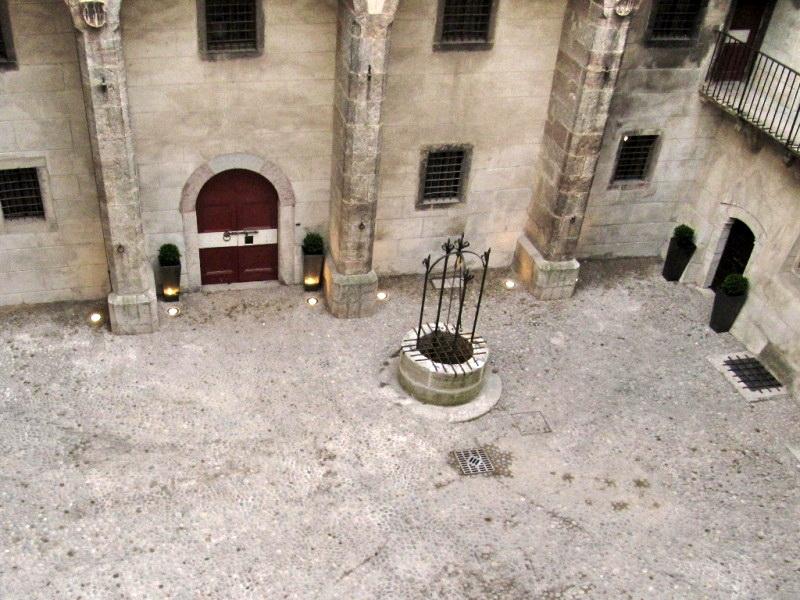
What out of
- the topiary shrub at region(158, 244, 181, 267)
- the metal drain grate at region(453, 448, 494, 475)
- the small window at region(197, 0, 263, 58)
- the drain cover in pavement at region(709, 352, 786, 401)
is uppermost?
the small window at region(197, 0, 263, 58)

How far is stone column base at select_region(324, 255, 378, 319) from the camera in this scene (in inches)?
679

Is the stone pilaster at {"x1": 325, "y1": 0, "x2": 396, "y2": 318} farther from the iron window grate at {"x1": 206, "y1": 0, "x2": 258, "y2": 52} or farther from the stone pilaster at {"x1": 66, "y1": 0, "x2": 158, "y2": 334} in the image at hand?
the stone pilaster at {"x1": 66, "y1": 0, "x2": 158, "y2": 334}

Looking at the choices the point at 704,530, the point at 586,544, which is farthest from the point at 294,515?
the point at 704,530

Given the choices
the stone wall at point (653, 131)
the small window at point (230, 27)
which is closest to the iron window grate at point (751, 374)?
the stone wall at point (653, 131)

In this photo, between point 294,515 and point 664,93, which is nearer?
point 294,515

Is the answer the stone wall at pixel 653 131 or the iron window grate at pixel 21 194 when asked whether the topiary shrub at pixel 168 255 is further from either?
the stone wall at pixel 653 131

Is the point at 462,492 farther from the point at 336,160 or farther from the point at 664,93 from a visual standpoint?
the point at 664,93

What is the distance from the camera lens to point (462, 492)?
46.5 feet

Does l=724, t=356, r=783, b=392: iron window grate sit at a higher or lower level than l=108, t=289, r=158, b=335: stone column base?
lower

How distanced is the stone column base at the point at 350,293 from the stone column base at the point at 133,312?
11.8ft

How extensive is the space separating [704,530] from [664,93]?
30.8 feet

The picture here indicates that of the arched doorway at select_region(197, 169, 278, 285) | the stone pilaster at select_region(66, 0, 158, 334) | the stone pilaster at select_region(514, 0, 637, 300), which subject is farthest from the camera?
the arched doorway at select_region(197, 169, 278, 285)

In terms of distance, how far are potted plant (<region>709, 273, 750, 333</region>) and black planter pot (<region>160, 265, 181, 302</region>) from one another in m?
11.7

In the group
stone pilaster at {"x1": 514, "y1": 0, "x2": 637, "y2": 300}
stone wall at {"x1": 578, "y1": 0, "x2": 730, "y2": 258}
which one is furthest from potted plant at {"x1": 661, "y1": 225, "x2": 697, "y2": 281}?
stone pilaster at {"x1": 514, "y1": 0, "x2": 637, "y2": 300}
